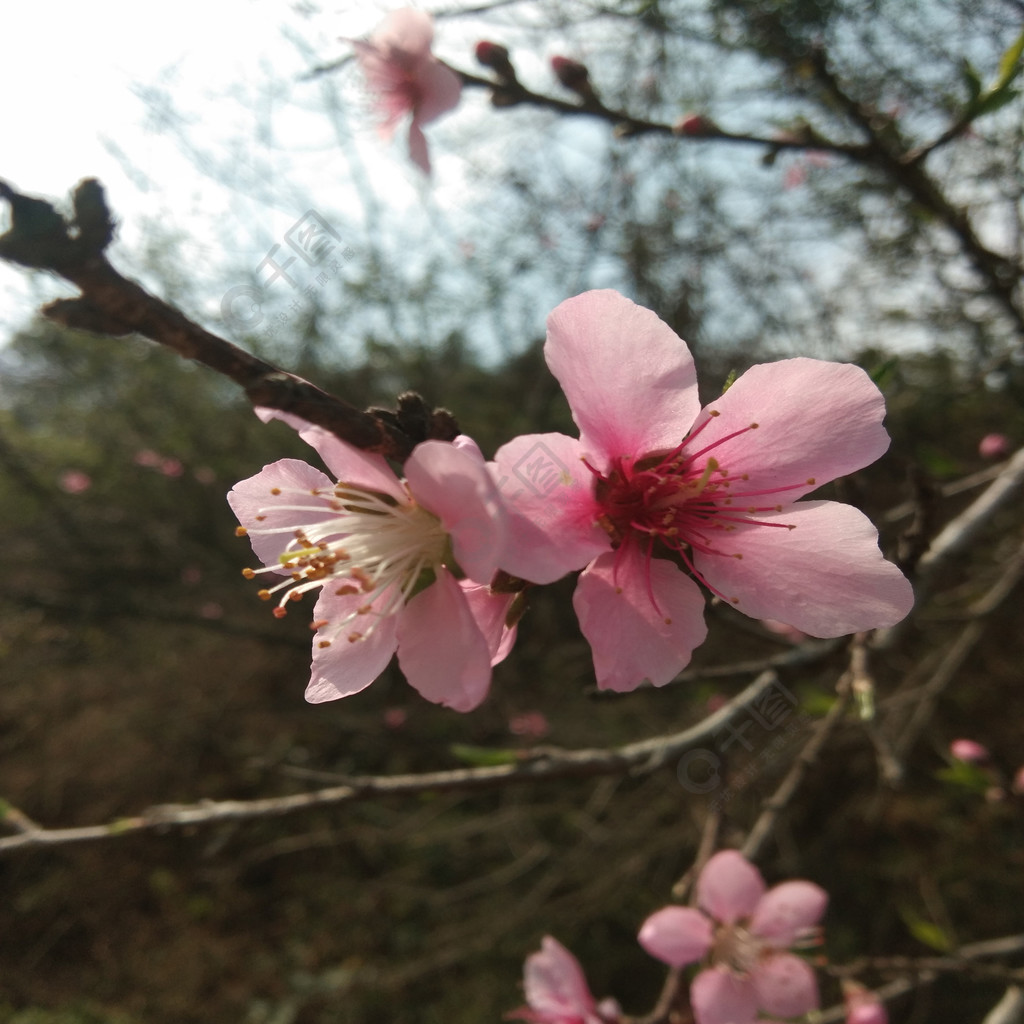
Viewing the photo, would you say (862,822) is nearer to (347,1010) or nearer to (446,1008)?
(446,1008)

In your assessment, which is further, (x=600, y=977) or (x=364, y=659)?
(x=600, y=977)

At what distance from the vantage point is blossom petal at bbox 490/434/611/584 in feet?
1.80

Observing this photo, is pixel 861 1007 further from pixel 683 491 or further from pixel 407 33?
pixel 407 33

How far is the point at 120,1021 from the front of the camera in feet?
12.7

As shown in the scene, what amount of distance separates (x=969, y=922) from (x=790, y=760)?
6.91ft

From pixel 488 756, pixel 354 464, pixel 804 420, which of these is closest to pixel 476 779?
pixel 488 756

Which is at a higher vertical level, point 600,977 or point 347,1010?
point 600,977

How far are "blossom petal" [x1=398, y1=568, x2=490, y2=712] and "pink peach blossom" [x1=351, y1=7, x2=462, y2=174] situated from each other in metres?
1.65

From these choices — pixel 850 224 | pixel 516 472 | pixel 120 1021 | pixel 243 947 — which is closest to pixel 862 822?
pixel 850 224

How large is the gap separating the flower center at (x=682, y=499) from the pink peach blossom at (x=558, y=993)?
115 cm

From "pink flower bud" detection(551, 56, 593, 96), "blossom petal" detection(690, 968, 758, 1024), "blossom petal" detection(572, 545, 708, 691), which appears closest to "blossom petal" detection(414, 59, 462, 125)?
"pink flower bud" detection(551, 56, 593, 96)

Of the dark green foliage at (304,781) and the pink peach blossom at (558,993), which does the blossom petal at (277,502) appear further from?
the dark green foliage at (304,781)

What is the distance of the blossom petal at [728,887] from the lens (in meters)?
1.26

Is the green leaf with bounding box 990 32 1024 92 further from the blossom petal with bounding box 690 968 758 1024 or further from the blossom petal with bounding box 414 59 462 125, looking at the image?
the blossom petal with bounding box 690 968 758 1024
